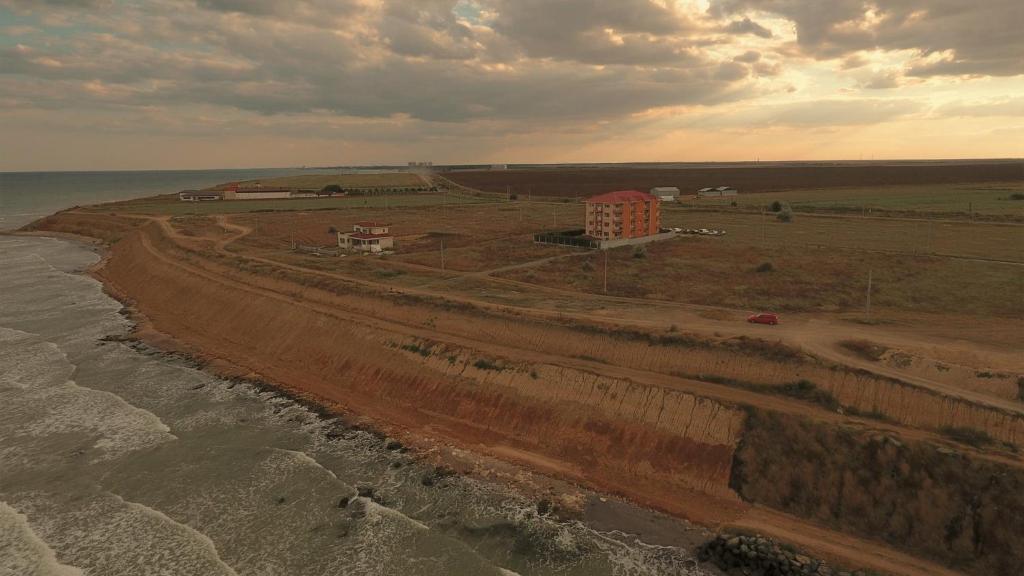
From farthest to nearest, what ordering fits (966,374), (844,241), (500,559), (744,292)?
(844,241), (744,292), (966,374), (500,559)

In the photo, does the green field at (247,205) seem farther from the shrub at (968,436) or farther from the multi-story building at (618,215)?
the shrub at (968,436)

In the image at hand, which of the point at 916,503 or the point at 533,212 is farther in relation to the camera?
the point at 533,212

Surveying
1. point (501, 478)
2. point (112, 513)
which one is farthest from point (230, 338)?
point (501, 478)

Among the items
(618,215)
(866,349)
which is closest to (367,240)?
(618,215)

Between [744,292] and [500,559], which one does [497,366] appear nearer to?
[500,559]

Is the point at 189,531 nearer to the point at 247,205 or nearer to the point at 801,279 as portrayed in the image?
the point at 801,279

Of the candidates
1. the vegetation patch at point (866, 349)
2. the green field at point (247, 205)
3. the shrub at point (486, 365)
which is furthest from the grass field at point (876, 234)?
the green field at point (247, 205)
